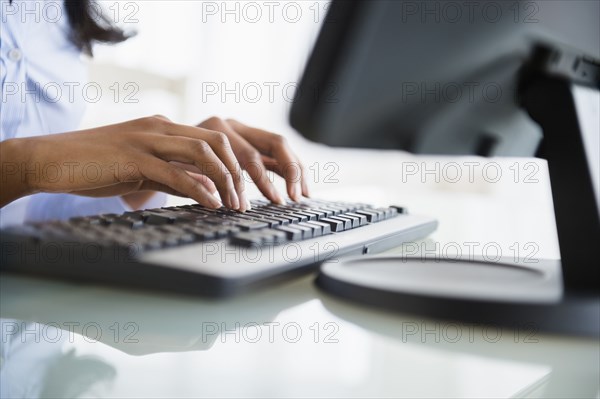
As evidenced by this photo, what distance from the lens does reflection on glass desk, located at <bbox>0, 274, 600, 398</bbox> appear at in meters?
0.23

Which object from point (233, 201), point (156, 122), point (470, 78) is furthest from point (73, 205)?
point (470, 78)

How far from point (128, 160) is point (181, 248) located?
253 millimetres

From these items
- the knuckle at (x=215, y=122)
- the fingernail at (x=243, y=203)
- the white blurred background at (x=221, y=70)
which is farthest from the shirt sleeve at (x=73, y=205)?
the white blurred background at (x=221, y=70)

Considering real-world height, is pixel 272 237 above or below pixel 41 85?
below

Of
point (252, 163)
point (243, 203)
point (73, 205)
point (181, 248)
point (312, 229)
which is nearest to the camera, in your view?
point (181, 248)

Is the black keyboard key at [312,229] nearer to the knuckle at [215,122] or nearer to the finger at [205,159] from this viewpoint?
the finger at [205,159]

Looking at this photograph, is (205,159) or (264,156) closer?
(205,159)

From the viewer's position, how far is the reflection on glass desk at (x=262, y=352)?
227 millimetres

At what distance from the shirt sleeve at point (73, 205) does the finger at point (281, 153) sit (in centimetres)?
22

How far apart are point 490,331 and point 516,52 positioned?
0.21m

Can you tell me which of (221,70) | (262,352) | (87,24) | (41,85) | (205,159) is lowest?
(262,352)

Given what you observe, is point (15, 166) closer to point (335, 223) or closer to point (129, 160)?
point (129, 160)

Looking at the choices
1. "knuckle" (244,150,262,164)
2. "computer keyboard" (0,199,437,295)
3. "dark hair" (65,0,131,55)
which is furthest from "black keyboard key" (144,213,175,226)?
"dark hair" (65,0,131,55)

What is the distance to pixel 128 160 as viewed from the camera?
1.95 feet
